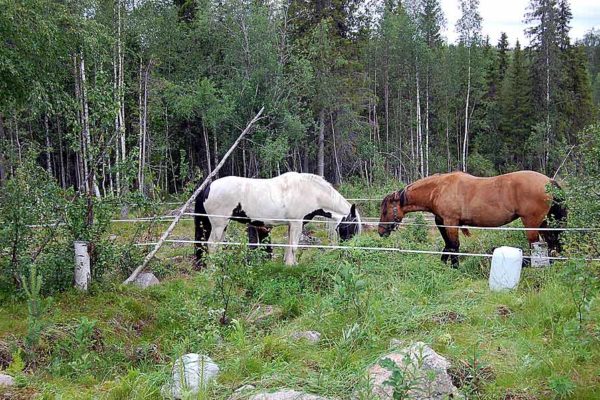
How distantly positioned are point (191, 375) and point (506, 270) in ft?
11.4

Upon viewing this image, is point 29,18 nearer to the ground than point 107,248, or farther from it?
farther from it

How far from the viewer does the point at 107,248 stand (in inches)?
214

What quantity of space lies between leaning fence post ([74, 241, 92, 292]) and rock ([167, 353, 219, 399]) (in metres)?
2.33

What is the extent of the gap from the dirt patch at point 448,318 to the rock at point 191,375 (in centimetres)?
190

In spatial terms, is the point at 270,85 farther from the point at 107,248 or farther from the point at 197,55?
the point at 107,248

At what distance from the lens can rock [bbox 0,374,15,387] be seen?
3.22 meters

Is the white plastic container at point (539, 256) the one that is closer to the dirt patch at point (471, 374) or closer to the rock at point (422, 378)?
the dirt patch at point (471, 374)

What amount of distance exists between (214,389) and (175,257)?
5.13m

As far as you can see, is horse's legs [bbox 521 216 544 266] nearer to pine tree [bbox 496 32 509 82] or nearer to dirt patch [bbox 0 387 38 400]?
dirt patch [bbox 0 387 38 400]

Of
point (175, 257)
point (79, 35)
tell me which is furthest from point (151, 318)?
point (79, 35)

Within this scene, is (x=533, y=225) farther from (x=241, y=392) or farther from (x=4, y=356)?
(x=4, y=356)

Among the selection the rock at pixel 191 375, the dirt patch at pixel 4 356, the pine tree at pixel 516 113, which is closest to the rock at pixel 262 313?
the rock at pixel 191 375

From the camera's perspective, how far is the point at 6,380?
329 cm

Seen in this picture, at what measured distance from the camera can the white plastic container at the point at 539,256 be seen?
5562 mm
